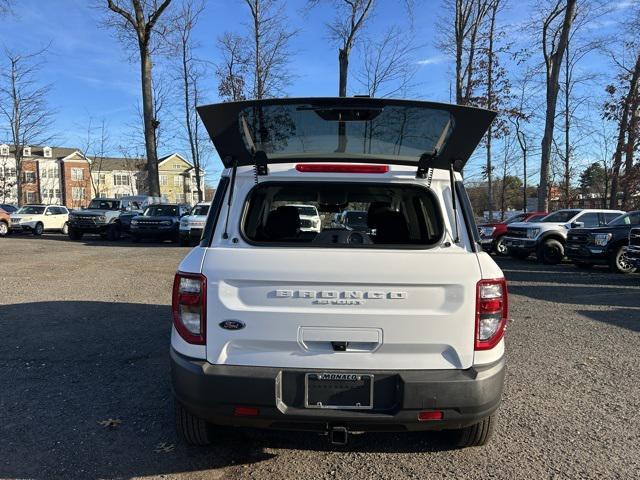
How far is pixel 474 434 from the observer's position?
3031mm

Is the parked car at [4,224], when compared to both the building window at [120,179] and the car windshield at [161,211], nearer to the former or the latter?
the car windshield at [161,211]

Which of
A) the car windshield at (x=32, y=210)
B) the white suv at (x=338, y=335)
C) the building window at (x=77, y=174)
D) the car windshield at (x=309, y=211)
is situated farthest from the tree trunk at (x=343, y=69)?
the building window at (x=77, y=174)

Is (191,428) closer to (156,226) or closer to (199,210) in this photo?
(199,210)

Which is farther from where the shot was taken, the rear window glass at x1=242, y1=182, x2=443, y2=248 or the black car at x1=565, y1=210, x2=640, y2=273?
A: the black car at x1=565, y1=210, x2=640, y2=273

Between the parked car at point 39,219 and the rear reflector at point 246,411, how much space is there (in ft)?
81.0

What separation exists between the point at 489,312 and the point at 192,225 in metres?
17.0

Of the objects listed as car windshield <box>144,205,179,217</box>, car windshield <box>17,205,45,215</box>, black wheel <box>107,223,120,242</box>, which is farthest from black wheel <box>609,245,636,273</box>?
car windshield <box>17,205,45,215</box>

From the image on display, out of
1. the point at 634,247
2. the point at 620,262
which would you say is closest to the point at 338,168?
the point at 634,247

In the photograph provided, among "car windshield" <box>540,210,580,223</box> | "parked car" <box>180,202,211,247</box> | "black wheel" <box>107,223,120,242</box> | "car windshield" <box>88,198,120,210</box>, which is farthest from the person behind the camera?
"car windshield" <box>88,198,120,210</box>

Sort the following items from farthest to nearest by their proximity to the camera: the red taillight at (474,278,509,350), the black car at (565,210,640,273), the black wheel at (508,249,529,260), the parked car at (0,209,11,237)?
1. the parked car at (0,209,11,237)
2. the black wheel at (508,249,529,260)
3. the black car at (565,210,640,273)
4. the red taillight at (474,278,509,350)

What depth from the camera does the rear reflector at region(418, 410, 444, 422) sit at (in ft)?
8.18

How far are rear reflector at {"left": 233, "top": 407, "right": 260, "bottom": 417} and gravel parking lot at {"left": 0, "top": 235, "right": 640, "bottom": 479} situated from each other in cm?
60

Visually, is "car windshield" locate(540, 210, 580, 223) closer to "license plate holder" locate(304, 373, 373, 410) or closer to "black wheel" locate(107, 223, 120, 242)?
"license plate holder" locate(304, 373, 373, 410)

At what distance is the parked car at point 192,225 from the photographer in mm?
18250
